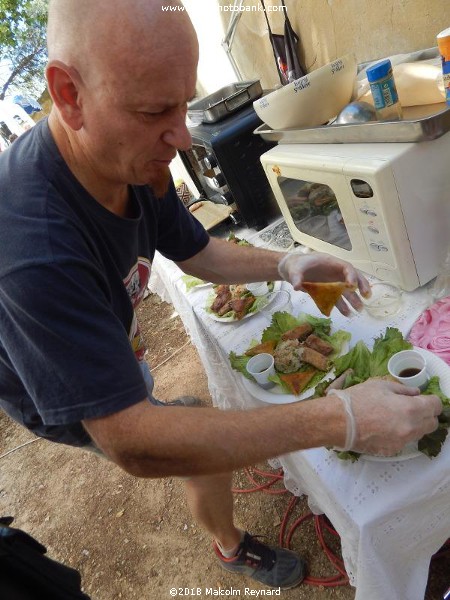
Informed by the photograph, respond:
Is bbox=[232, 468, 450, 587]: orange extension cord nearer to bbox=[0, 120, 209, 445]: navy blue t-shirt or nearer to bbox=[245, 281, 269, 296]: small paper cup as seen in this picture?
bbox=[245, 281, 269, 296]: small paper cup

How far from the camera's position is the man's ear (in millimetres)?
833

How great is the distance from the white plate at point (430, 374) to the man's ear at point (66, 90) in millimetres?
1009

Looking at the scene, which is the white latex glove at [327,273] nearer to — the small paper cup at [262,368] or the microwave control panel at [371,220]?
the microwave control panel at [371,220]

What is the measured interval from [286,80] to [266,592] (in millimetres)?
2705

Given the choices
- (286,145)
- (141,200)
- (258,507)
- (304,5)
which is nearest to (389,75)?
(286,145)

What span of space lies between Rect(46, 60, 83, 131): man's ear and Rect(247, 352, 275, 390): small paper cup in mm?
833

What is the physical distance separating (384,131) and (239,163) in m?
0.97

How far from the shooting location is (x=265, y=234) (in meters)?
2.20

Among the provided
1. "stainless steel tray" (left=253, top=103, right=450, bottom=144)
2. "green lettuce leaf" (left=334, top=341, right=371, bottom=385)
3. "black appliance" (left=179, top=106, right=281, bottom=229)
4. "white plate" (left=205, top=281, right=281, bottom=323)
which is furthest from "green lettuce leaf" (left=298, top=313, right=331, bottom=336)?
"black appliance" (left=179, top=106, right=281, bottom=229)

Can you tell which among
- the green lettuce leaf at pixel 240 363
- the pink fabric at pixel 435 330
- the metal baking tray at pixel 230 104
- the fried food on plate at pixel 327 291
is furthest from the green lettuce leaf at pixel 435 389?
the metal baking tray at pixel 230 104

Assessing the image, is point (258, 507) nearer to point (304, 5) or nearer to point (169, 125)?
point (169, 125)

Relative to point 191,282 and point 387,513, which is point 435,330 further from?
point 191,282

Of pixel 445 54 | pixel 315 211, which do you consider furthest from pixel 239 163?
pixel 445 54

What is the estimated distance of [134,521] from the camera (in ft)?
8.25
